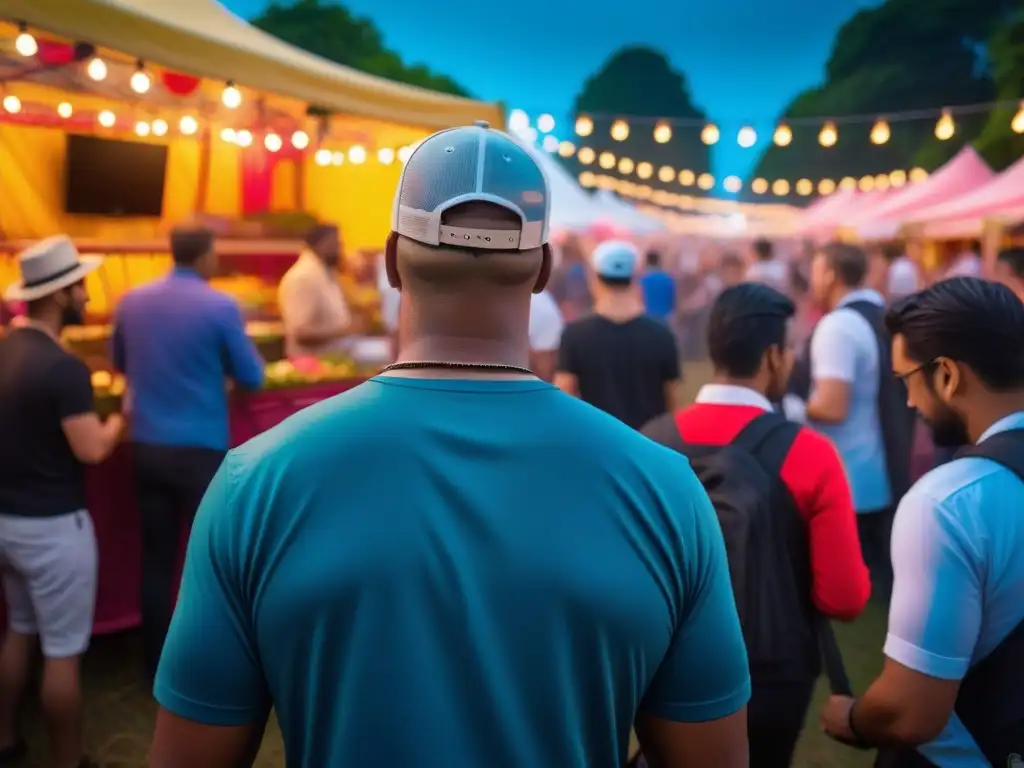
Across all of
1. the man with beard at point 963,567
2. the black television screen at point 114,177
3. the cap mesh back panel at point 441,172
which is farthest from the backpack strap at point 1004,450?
the black television screen at point 114,177

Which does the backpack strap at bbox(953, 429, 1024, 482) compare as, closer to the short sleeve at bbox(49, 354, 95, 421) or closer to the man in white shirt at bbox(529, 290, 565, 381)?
the short sleeve at bbox(49, 354, 95, 421)

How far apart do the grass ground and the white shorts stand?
1.74ft

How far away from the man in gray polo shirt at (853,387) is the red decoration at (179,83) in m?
4.28

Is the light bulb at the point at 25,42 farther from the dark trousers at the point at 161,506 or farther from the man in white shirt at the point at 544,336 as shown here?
the man in white shirt at the point at 544,336

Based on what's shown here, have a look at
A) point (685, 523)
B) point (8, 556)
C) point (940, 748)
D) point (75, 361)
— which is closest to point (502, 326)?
point (685, 523)

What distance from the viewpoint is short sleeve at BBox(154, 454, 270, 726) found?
0.97 metres

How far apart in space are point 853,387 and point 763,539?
204cm

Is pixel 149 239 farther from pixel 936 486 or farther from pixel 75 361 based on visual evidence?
pixel 936 486

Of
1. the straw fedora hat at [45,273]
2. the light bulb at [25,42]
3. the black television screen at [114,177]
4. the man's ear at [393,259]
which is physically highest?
the light bulb at [25,42]

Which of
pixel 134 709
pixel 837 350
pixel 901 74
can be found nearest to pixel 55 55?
pixel 134 709

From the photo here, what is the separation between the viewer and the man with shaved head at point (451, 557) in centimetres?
94

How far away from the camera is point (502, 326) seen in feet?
3.40

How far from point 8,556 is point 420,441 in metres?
2.60

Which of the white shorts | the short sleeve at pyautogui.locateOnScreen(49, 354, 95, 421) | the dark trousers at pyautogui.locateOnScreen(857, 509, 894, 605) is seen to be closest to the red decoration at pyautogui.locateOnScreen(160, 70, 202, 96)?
the short sleeve at pyautogui.locateOnScreen(49, 354, 95, 421)
